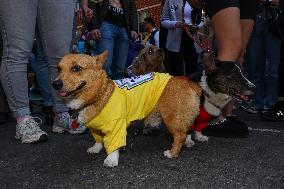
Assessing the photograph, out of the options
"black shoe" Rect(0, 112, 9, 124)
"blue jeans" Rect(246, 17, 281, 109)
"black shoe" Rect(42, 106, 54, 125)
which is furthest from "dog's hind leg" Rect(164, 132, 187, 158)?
"blue jeans" Rect(246, 17, 281, 109)

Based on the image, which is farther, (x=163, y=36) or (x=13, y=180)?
(x=163, y=36)

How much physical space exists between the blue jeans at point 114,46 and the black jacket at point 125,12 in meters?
0.10

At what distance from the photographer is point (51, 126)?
4.08 m

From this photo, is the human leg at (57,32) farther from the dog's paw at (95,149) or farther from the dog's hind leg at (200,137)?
the dog's hind leg at (200,137)

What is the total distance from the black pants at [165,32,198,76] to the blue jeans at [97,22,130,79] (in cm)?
57

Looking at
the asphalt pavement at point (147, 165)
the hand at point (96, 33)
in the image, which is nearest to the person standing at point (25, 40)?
the asphalt pavement at point (147, 165)

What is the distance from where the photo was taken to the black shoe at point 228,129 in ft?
11.6

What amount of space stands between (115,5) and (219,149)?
2417 mm

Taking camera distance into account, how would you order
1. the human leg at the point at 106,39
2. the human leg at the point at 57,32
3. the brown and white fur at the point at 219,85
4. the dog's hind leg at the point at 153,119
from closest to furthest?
the brown and white fur at the point at 219,85
the dog's hind leg at the point at 153,119
the human leg at the point at 57,32
the human leg at the point at 106,39

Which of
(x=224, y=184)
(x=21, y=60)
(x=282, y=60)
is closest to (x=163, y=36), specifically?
(x=282, y=60)

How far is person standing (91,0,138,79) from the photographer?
15.5ft

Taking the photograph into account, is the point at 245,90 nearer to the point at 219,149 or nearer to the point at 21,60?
the point at 219,149

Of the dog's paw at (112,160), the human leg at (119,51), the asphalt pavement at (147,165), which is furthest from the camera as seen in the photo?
the human leg at (119,51)

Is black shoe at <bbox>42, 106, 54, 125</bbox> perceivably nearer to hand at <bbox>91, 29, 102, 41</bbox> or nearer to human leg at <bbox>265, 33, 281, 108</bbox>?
hand at <bbox>91, 29, 102, 41</bbox>
